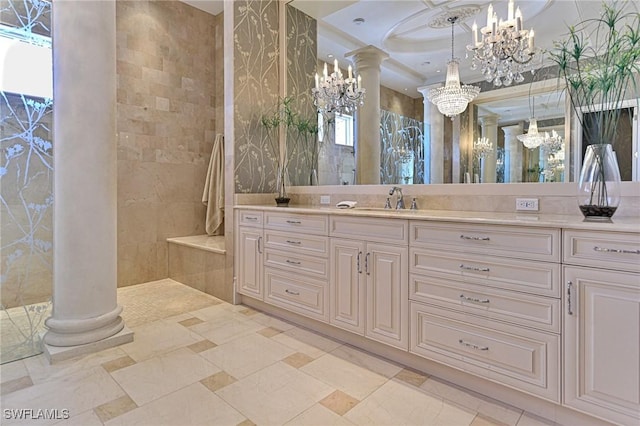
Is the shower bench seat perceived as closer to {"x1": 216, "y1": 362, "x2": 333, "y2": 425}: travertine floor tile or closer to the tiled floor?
the tiled floor

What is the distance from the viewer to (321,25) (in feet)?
10.9

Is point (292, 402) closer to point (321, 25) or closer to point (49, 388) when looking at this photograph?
point (49, 388)

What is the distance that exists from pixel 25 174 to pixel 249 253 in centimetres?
165

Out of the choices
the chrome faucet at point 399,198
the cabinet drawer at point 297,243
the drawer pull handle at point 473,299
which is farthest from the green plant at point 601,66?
the cabinet drawer at point 297,243

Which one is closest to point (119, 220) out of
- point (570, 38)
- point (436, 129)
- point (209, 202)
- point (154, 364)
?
point (209, 202)

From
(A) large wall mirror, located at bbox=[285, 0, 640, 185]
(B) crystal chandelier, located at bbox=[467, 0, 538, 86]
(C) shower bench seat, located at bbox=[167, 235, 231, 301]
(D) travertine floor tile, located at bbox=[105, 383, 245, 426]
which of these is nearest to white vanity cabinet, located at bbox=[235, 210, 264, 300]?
(C) shower bench seat, located at bbox=[167, 235, 231, 301]

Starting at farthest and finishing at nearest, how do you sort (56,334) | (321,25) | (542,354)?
(321,25) → (56,334) → (542,354)

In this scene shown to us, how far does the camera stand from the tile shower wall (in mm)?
3826

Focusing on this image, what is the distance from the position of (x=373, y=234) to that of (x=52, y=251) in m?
2.12

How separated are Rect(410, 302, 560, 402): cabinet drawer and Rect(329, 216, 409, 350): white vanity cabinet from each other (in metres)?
0.13

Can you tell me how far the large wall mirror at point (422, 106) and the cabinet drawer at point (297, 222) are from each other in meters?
0.72

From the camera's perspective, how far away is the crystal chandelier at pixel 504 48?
214 cm

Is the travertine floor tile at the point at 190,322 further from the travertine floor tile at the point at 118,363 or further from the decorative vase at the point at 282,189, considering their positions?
the decorative vase at the point at 282,189

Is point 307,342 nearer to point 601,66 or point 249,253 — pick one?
point 249,253
